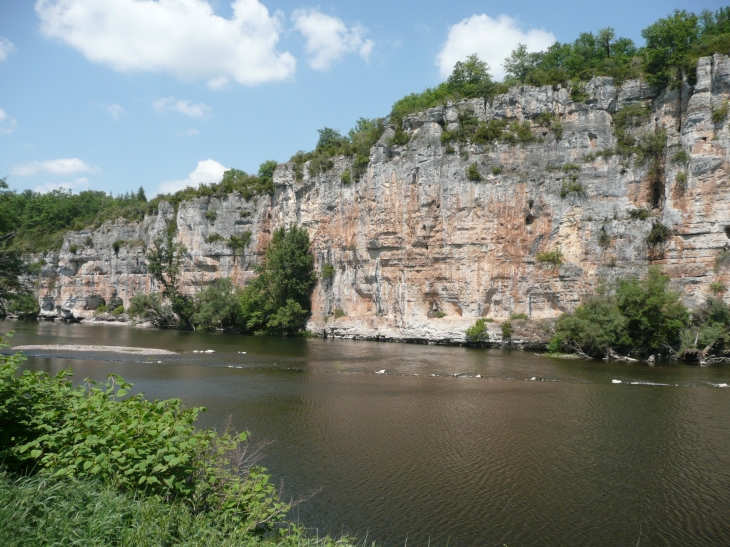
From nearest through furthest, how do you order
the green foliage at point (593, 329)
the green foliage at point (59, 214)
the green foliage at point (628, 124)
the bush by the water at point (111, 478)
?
the bush by the water at point (111, 478) → the green foliage at point (593, 329) → the green foliage at point (628, 124) → the green foliage at point (59, 214)

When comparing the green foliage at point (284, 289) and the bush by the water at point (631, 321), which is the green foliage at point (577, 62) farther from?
the green foliage at point (284, 289)

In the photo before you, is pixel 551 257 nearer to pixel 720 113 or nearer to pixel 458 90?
pixel 720 113

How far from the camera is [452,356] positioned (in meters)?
31.7

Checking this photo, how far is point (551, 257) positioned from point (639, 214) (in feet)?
19.9

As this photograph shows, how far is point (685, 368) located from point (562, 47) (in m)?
31.5

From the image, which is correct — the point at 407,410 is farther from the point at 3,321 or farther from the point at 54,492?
the point at 3,321

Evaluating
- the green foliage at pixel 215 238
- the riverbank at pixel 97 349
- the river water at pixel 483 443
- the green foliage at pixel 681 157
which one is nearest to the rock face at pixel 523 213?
the green foliage at pixel 681 157

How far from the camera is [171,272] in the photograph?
5400 cm

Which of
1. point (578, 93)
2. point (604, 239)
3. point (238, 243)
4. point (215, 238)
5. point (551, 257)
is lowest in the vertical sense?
point (551, 257)

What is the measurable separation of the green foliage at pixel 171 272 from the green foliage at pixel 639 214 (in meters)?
38.8

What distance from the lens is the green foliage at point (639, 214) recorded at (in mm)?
34719

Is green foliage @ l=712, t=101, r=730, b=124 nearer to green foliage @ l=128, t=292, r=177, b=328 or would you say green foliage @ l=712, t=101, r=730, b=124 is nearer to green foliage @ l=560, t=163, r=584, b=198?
green foliage @ l=560, t=163, r=584, b=198

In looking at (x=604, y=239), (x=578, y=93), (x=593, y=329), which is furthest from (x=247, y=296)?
(x=578, y=93)

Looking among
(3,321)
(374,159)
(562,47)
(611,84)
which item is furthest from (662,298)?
(3,321)
